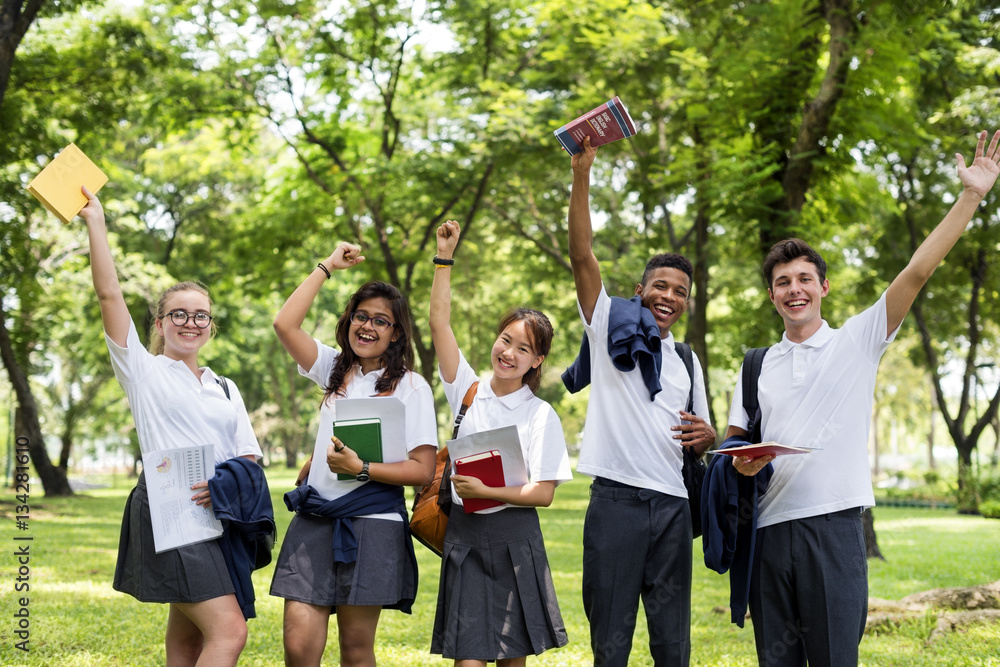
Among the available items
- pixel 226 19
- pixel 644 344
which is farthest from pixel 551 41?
pixel 644 344

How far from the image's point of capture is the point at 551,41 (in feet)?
45.2

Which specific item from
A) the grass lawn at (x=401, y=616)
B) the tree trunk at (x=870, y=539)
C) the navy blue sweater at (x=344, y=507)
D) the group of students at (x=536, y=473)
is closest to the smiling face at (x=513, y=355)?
the group of students at (x=536, y=473)

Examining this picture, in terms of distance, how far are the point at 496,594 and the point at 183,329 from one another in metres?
1.77

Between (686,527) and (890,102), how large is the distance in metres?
6.66

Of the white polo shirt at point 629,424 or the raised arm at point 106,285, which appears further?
the white polo shirt at point 629,424

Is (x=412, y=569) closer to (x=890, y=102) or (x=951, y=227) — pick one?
(x=951, y=227)

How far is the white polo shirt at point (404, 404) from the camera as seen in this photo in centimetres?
365

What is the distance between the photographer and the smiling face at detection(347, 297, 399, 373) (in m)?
3.77

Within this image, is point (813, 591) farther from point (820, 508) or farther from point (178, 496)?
point (178, 496)

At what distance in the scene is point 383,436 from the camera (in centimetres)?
355

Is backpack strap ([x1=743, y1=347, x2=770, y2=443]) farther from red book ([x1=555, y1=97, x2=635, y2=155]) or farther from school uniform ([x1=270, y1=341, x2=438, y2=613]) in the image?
school uniform ([x1=270, y1=341, x2=438, y2=613])

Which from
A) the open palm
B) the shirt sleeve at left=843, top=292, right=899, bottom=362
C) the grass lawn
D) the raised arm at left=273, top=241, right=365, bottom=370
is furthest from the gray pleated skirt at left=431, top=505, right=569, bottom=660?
the grass lawn

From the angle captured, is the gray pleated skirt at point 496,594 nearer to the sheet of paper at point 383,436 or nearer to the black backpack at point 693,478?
the sheet of paper at point 383,436

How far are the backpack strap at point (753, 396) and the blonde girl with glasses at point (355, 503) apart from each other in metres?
1.40
